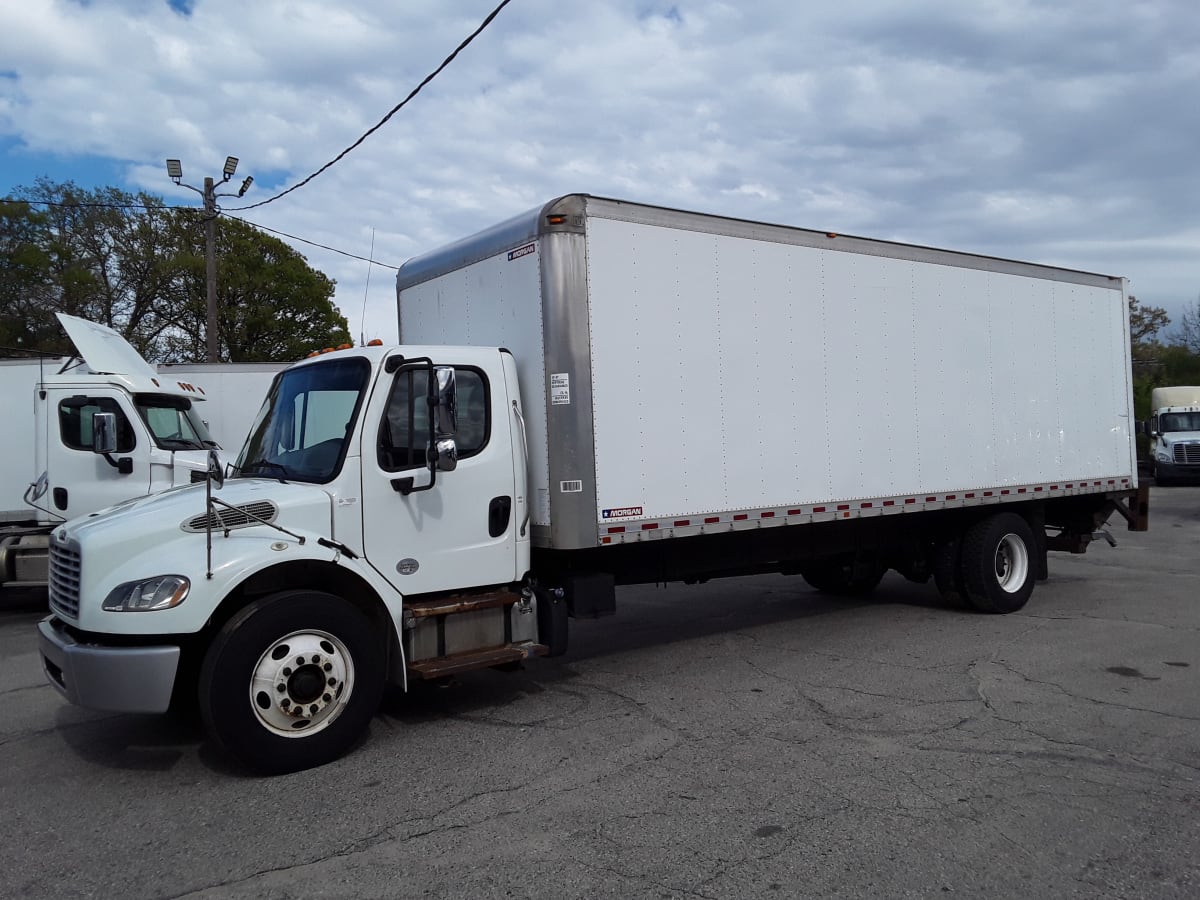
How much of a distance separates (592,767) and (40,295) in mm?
31451

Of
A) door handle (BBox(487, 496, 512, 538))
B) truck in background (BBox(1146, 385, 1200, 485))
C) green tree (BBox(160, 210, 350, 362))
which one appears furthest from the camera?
green tree (BBox(160, 210, 350, 362))

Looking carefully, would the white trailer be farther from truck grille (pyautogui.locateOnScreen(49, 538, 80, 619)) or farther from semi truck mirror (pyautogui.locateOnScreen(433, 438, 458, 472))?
semi truck mirror (pyautogui.locateOnScreen(433, 438, 458, 472))

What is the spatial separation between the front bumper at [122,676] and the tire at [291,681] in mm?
191

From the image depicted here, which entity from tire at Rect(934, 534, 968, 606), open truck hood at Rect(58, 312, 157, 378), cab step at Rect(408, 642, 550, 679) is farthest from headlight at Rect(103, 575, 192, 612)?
tire at Rect(934, 534, 968, 606)

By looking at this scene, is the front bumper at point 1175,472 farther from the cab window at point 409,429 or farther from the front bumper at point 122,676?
the front bumper at point 122,676

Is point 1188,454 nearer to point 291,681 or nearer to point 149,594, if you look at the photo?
point 291,681

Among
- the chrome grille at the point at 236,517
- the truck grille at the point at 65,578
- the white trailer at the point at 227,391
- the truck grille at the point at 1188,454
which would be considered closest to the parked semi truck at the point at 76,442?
the white trailer at the point at 227,391

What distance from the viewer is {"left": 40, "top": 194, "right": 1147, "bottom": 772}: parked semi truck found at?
5008 mm

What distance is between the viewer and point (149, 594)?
4797mm

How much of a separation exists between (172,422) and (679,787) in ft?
28.3

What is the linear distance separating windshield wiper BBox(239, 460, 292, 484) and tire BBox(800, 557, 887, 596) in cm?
523

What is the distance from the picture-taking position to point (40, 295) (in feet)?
98.6

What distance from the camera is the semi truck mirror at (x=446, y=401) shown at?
5461 millimetres

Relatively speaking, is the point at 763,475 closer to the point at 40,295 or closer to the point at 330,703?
the point at 330,703
